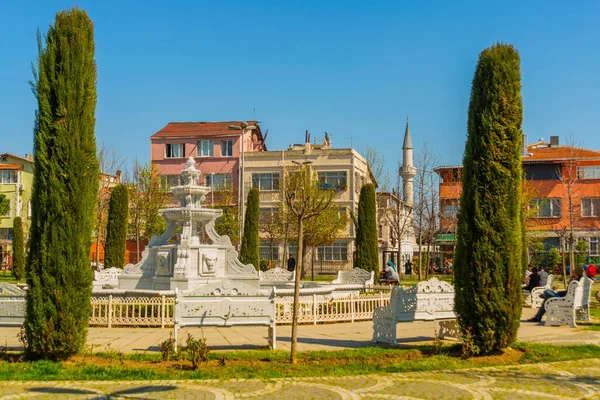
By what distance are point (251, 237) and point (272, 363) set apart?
19.7 metres

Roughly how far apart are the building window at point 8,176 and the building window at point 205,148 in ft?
63.3

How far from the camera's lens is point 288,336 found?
41.5ft

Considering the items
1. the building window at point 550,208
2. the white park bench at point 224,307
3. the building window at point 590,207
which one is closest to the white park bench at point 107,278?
the white park bench at point 224,307

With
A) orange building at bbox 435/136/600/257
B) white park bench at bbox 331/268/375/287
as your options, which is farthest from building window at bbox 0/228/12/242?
white park bench at bbox 331/268/375/287

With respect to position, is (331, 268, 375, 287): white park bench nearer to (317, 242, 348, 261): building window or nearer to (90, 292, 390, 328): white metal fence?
(90, 292, 390, 328): white metal fence

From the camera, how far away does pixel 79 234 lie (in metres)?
9.55

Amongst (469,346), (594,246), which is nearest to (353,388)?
(469,346)

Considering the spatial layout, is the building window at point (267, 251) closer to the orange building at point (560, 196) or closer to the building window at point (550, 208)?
the orange building at point (560, 196)

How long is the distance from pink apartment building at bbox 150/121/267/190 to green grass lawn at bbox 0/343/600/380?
4397 centimetres

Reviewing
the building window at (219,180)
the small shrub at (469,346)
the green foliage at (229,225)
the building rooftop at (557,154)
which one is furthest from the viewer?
the building window at (219,180)

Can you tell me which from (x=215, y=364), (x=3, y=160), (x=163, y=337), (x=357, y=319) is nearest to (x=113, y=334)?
(x=163, y=337)

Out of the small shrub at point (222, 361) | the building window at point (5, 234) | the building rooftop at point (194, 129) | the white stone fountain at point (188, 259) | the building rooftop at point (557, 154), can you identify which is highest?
the building rooftop at point (194, 129)

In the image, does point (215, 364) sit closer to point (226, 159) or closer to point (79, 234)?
point (79, 234)

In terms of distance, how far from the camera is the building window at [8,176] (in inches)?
2429
